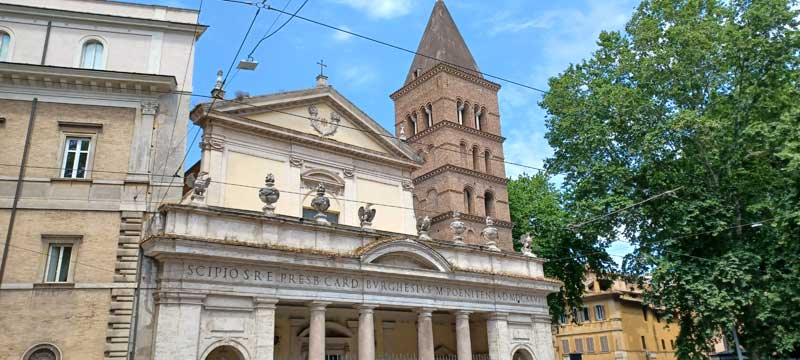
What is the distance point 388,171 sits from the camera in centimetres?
2292

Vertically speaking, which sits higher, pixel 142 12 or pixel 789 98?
pixel 142 12

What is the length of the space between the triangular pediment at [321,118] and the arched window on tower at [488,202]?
1354 centimetres

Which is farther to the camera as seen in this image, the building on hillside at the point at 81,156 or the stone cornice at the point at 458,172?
the stone cornice at the point at 458,172

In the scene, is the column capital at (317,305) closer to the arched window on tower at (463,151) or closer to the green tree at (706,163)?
the green tree at (706,163)

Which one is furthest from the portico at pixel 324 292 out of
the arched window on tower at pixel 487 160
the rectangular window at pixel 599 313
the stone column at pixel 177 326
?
the rectangular window at pixel 599 313

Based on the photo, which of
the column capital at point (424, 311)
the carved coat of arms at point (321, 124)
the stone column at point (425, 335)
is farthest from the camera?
the carved coat of arms at point (321, 124)

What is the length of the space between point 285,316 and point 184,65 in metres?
7.71

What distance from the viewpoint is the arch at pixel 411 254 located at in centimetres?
1661

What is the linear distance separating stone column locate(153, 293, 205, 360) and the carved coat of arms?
9.34m

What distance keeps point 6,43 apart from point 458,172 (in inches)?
952

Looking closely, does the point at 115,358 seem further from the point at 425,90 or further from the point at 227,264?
the point at 425,90

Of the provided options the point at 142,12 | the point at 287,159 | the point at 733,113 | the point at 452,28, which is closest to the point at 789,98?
the point at 733,113

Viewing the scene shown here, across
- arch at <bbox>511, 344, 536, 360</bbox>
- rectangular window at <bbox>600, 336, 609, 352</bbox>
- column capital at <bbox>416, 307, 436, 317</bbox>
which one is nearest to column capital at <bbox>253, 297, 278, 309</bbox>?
column capital at <bbox>416, 307, 436, 317</bbox>

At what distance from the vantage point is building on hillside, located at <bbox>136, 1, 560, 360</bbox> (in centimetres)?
1367
